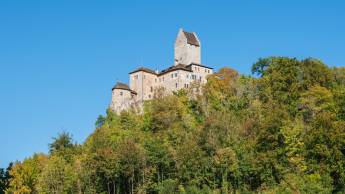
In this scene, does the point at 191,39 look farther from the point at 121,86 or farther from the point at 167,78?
the point at 121,86

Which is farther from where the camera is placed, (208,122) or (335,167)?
(208,122)

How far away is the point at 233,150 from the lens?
161 ft

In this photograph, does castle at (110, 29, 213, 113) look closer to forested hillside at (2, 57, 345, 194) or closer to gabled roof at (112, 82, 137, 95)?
gabled roof at (112, 82, 137, 95)

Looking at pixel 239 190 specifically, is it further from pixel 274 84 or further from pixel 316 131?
pixel 274 84

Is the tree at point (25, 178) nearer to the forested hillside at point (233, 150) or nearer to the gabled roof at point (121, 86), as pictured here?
the forested hillside at point (233, 150)

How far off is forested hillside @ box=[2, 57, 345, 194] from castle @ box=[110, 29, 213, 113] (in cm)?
1709

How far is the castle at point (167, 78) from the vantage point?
88250 mm

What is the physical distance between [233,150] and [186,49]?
47.6 metres

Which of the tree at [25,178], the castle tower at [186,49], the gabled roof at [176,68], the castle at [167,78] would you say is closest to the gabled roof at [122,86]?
the castle at [167,78]

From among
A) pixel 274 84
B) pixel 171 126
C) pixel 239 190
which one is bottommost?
pixel 239 190

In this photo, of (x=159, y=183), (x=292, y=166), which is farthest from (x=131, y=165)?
(x=292, y=166)

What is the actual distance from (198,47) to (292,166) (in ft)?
173

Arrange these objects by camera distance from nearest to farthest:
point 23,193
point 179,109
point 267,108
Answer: point 267,108
point 23,193
point 179,109

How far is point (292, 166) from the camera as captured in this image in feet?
152
